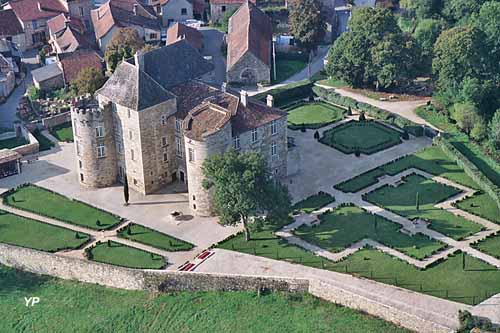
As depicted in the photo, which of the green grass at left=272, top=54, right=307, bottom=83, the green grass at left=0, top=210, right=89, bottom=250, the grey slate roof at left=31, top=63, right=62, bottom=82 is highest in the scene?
the grey slate roof at left=31, top=63, right=62, bottom=82

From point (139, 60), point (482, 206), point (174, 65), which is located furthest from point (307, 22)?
point (482, 206)

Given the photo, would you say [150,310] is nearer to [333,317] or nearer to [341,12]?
[333,317]

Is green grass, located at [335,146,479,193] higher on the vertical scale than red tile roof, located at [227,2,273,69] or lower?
lower

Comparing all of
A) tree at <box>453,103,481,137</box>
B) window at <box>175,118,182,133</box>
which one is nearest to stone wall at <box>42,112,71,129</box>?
window at <box>175,118,182,133</box>

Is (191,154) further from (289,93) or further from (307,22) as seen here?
(307,22)

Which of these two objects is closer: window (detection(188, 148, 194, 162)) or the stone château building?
window (detection(188, 148, 194, 162))

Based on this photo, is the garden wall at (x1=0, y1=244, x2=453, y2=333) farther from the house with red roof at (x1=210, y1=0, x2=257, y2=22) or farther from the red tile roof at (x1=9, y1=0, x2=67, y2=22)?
the house with red roof at (x1=210, y1=0, x2=257, y2=22)

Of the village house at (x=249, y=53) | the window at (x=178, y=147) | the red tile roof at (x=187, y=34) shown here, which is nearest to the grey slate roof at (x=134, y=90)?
the window at (x=178, y=147)

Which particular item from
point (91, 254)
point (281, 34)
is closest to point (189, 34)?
point (281, 34)
